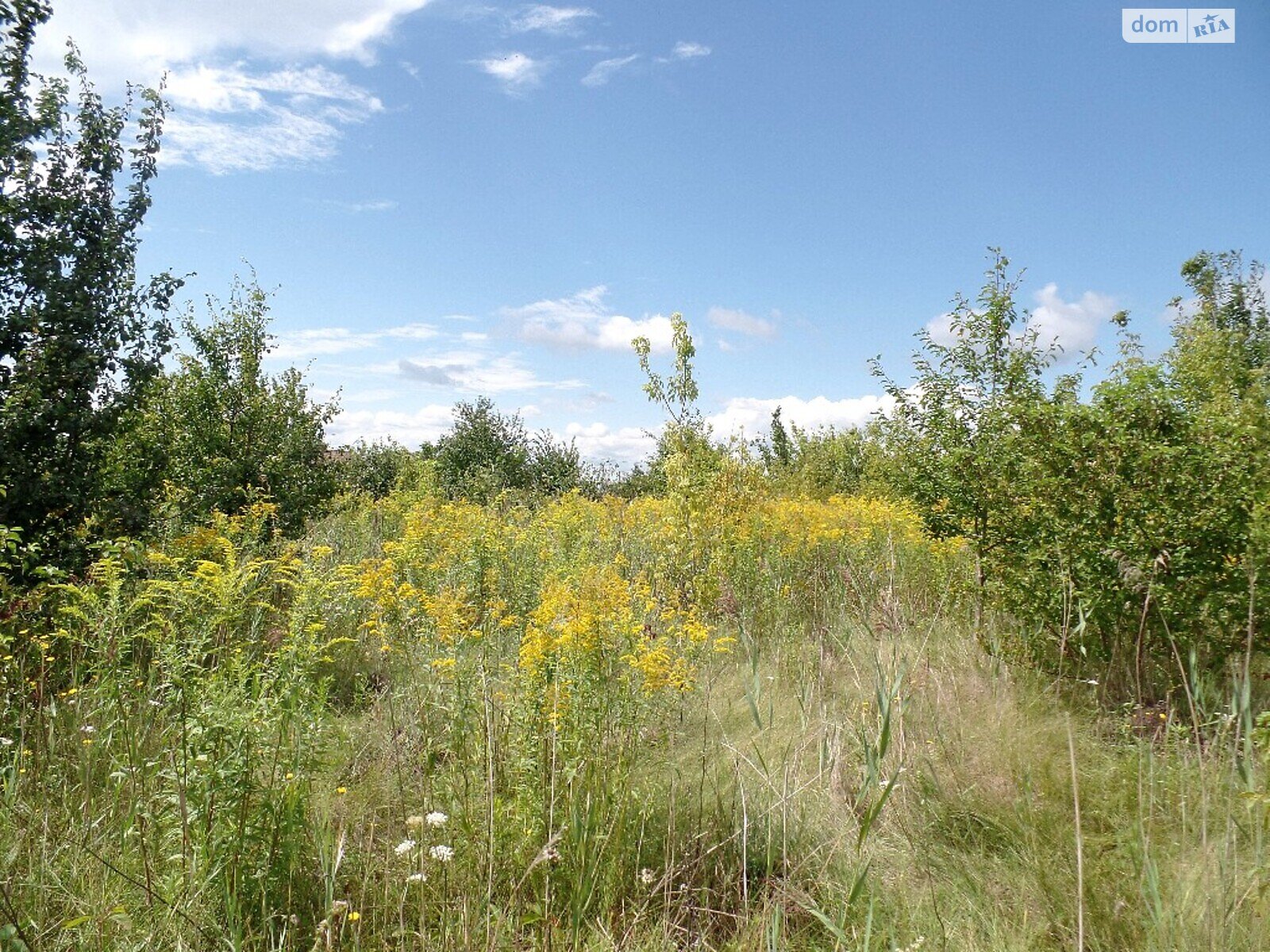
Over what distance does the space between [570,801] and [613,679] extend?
0.74m

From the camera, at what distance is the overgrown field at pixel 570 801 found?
2.09 metres

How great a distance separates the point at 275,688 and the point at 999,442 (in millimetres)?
4659

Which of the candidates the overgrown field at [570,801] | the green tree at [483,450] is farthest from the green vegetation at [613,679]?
the green tree at [483,450]

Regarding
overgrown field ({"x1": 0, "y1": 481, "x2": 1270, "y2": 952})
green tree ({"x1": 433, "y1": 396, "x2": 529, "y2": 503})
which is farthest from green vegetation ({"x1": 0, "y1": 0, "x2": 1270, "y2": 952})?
green tree ({"x1": 433, "y1": 396, "x2": 529, "y2": 503})

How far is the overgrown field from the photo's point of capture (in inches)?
82.4

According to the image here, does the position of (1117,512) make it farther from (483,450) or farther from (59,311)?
(483,450)

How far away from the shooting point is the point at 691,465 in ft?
21.2

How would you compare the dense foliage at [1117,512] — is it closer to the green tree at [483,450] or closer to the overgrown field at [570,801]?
the overgrown field at [570,801]

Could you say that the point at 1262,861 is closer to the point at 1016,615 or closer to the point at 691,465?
the point at 1016,615

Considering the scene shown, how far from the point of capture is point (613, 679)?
3.01m

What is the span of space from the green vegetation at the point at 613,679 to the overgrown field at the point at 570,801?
2 centimetres

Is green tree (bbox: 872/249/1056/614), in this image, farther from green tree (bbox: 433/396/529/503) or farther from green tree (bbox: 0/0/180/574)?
green tree (bbox: 433/396/529/503)

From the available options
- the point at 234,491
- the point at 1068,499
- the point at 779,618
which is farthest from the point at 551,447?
the point at 1068,499

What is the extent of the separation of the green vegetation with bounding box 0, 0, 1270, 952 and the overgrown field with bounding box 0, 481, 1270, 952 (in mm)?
22
